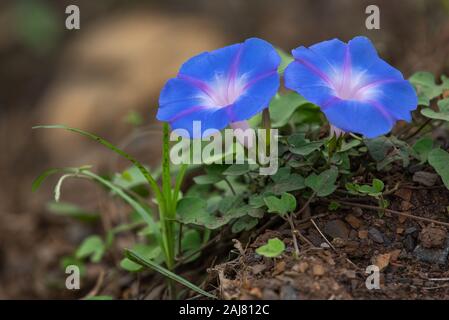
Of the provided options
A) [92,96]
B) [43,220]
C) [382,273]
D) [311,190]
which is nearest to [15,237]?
[43,220]

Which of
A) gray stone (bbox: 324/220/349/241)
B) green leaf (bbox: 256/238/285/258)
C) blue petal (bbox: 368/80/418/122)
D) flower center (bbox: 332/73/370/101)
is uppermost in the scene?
flower center (bbox: 332/73/370/101)

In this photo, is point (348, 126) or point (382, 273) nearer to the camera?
point (348, 126)

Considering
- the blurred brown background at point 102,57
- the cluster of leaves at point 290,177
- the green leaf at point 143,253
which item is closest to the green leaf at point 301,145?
the cluster of leaves at point 290,177

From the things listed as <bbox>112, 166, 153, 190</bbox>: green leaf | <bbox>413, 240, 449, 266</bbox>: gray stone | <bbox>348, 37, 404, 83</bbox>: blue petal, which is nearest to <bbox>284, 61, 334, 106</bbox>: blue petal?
<bbox>348, 37, 404, 83</bbox>: blue petal

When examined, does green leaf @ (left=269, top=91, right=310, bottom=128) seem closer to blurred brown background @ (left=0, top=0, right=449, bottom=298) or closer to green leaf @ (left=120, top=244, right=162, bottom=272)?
green leaf @ (left=120, top=244, right=162, bottom=272)

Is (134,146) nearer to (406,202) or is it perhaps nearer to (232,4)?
(232,4)

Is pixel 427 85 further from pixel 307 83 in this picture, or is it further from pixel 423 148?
pixel 307 83

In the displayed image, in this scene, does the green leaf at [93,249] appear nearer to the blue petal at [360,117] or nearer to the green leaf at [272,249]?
the green leaf at [272,249]
